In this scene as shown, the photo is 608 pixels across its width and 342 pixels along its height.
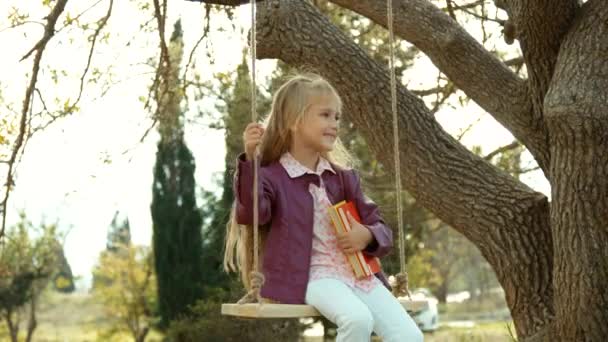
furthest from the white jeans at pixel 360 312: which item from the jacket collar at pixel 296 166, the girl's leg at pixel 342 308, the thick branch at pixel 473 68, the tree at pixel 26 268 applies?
the tree at pixel 26 268

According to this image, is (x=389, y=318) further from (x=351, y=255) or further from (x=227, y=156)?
(x=227, y=156)

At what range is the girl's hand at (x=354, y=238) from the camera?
11.2 ft

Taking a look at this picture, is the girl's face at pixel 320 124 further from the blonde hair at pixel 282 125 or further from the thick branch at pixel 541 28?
the thick branch at pixel 541 28

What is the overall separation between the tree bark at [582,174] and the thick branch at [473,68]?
602mm

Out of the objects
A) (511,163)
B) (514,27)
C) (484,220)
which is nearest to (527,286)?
(484,220)

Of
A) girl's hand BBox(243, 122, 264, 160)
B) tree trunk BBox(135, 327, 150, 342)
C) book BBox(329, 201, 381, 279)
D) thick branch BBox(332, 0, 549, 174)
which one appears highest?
thick branch BBox(332, 0, 549, 174)

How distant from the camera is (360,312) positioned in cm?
323

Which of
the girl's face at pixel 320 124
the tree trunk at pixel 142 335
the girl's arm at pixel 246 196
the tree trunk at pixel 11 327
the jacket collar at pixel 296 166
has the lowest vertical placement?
the tree trunk at pixel 142 335

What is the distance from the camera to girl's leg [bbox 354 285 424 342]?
3312mm

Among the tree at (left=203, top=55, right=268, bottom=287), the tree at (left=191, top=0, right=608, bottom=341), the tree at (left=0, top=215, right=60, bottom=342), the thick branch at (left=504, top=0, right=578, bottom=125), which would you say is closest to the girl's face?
the tree at (left=191, top=0, right=608, bottom=341)

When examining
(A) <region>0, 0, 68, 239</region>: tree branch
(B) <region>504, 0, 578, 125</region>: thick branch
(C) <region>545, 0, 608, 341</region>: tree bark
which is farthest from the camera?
(A) <region>0, 0, 68, 239</region>: tree branch

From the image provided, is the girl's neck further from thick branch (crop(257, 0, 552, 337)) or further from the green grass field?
the green grass field

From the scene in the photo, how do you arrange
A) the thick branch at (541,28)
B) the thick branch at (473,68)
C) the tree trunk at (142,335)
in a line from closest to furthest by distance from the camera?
1. the thick branch at (541,28)
2. the thick branch at (473,68)
3. the tree trunk at (142,335)

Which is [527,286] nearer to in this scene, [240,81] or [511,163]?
[511,163]
